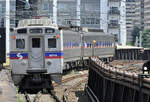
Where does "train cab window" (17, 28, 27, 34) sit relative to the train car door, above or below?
above

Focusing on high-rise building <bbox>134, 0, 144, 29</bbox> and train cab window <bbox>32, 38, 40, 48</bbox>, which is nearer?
train cab window <bbox>32, 38, 40, 48</bbox>

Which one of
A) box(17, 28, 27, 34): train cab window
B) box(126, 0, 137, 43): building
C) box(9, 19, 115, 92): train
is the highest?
box(126, 0, 137, 43): building

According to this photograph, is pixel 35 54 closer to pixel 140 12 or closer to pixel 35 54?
pixel 35 54

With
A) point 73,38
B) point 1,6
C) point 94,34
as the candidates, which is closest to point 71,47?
point 73,38

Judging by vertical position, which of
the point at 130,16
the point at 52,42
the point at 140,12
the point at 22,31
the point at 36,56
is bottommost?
the point at 36,56

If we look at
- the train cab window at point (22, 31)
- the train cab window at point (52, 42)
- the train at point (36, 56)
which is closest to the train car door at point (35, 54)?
the train at point (36, 56)

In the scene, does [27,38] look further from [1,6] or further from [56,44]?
[1,6]

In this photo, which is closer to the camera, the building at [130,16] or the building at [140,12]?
the building at [140,12]

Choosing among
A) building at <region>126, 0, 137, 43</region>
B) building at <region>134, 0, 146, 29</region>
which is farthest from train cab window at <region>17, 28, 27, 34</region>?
building at <region>134, 0, 146, 29</region>

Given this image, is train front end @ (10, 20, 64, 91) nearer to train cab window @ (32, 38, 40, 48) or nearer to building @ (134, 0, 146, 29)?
train cab window @ (32, 38, 40, 48)

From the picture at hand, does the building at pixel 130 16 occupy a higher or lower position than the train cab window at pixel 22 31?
higher

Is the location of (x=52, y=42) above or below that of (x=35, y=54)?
above

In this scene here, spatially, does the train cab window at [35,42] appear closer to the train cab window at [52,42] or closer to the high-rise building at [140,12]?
the train cab window at [52,42]

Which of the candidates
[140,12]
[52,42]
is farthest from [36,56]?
[140,12]
